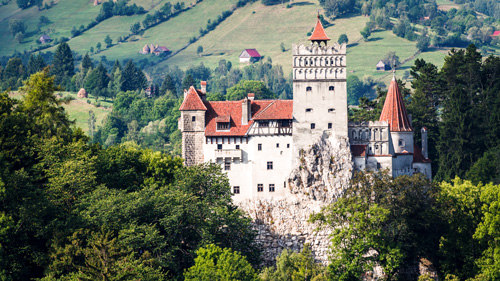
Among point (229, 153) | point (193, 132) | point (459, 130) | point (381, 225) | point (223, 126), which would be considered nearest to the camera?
point (381, 225)

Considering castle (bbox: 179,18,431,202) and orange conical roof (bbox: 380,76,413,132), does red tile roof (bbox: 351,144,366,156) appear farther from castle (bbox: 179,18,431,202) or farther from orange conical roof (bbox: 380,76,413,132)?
orange conical roof (bbox: 380,76,413,132)

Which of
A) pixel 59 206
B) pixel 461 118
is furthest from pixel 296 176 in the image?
pixel 461 118

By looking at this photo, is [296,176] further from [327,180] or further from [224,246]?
[224,246]

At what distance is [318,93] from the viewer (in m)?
84.9

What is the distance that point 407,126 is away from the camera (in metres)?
89.4

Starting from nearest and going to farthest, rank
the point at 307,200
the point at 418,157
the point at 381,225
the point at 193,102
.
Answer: the point at 381,225 < the point at 307,200 < the point at 193,102 < the point at 418,157

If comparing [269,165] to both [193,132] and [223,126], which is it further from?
[193,132]

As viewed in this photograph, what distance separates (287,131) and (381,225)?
1214cm

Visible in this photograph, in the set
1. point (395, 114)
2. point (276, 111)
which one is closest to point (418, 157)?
point (395, 114)

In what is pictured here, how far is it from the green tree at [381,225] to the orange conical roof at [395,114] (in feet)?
26.5

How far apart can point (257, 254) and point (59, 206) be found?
17188 mm

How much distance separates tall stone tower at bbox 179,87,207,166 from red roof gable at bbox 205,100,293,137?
0.72 m

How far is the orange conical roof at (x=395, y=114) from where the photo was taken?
3509 inches

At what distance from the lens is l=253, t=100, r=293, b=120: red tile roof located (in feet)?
281
